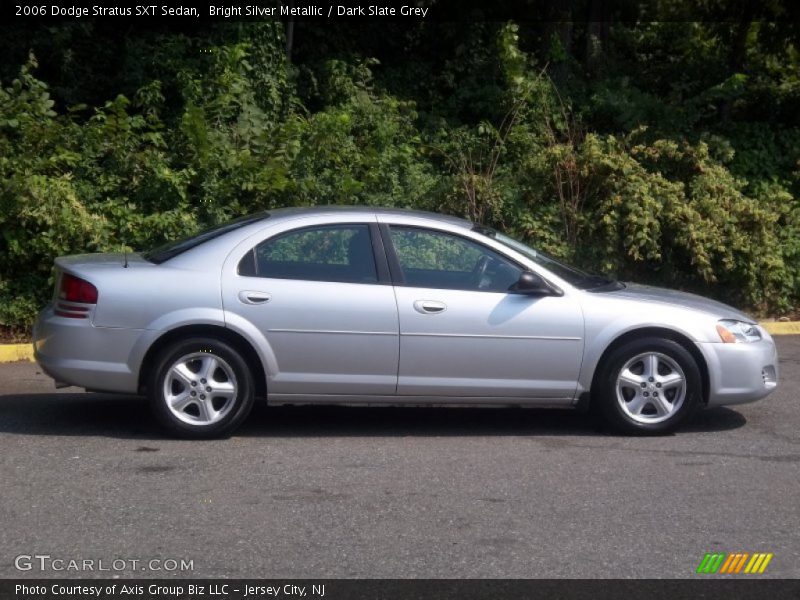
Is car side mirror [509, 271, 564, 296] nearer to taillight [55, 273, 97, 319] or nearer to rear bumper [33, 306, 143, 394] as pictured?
rear bumper [33, 306, 143, 394]

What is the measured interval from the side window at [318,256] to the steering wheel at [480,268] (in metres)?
0.67

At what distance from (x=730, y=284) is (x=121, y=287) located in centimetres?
791

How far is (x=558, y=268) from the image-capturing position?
791cm

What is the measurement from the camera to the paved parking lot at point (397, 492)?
5.24 meters

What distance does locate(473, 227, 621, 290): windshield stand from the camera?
25.5 ft

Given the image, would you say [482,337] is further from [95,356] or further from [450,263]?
[95,356]

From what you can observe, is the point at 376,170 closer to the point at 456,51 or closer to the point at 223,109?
the point at 223,109

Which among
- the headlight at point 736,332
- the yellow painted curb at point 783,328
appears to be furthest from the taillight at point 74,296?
the yellow painted curb at point 783,328

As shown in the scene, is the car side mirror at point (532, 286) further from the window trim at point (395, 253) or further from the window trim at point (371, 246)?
the window trim at point (371, 246)

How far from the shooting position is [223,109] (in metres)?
13.7

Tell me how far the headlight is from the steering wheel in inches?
64.5

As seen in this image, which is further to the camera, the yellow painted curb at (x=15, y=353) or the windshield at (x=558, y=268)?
the yellow painted curb at (x=15, y=353)

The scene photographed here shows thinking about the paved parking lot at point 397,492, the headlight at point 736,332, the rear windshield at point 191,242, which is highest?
the rear windshield at point 191,242
